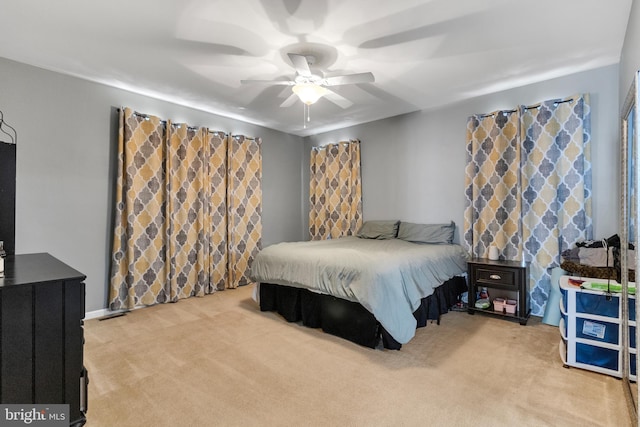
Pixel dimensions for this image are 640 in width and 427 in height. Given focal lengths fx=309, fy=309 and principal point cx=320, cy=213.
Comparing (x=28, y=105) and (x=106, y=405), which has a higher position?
(x=28, y=105)

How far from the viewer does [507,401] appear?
74.9 inches

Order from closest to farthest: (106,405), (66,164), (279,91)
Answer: (106,405) < (66,164) < (279,91)

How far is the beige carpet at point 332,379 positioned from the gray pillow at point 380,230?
5.11 feet

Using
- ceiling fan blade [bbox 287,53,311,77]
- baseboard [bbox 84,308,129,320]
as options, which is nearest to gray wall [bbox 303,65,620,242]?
ceiling fan blade [bbox 287,53,311,77]

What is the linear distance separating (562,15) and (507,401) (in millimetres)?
2727

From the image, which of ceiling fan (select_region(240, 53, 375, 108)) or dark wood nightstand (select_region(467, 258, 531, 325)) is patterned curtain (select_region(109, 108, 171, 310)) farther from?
dark wood nightstand (select_region(467, 258, 531, 325))

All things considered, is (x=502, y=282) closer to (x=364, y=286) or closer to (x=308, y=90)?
(x=364, y=286)

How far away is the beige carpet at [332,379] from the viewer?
1786mm

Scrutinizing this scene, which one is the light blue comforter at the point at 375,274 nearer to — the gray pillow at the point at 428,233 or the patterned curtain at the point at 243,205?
the gray pillow at the point at 428,233

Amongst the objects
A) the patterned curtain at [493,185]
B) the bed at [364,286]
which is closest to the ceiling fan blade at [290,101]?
the bed at [364,286]

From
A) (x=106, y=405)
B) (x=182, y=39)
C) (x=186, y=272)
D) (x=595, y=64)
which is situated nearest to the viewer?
(x=106, y=405)

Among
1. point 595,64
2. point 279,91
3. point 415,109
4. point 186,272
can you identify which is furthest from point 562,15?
point 186,272

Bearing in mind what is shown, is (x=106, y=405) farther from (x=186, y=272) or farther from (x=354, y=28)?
(x=354, y=28)

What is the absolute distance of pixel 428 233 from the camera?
13.4 ft
